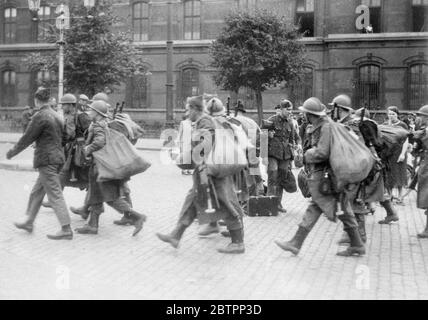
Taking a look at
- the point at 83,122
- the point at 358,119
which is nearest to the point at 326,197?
the point at 358,119

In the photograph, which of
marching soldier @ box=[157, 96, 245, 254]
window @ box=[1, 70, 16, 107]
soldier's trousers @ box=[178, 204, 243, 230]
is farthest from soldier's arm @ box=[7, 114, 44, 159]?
window @ box=[1, 70, 16, 107]

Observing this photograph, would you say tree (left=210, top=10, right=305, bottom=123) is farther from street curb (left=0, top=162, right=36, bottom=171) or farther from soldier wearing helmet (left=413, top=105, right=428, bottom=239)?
soldier wearing helmet (left=413, top=105, right=428, bottom=239)

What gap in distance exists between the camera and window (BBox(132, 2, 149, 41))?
116ft

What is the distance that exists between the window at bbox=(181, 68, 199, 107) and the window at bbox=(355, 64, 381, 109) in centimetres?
859

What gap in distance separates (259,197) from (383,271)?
366 cm

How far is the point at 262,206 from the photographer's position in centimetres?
980

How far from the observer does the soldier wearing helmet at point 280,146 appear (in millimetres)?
10281

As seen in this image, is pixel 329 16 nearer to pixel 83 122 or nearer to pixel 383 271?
pixel 83 122

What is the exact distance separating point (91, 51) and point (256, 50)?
6.86 metres

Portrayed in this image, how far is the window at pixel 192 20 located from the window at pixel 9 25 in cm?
1125

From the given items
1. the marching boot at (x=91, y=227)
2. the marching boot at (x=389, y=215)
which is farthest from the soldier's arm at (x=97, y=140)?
the marching boot at (x=389, y=215)

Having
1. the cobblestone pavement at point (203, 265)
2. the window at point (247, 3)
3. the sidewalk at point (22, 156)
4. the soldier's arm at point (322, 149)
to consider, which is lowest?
the cobblestone pavement at point (203, 265)

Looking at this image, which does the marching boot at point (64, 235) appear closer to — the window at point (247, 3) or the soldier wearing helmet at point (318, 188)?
the soldier wearing helmet at point (318, 188)

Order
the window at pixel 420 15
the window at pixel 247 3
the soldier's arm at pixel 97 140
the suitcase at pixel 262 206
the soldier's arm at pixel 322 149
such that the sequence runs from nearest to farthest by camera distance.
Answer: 1. the soldier's arm at pixel 322 149
2. the soldier's arm at pixel 97 140
3. the suitcase at pixel 262 206
4. the window at pixel 420 15
5. the window at pixel 247 3
